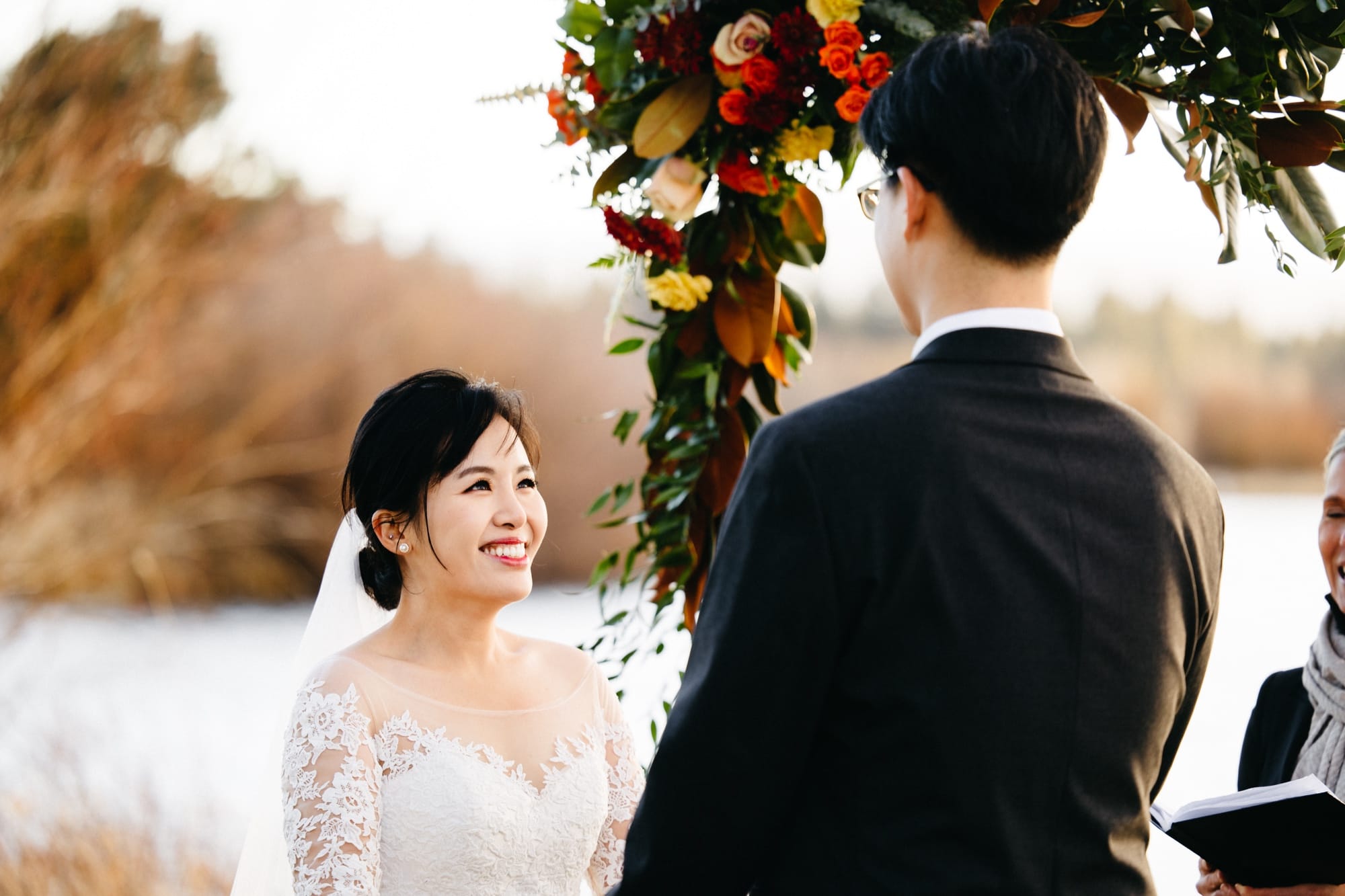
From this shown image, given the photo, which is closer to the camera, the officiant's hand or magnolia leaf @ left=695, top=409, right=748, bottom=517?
the officiant's hand

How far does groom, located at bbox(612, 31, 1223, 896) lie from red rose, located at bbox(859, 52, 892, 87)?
1.74 feet

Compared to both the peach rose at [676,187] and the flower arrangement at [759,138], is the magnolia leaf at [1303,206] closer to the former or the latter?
the flower arrangement at [759,138]

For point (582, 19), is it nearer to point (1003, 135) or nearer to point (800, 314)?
point (800, 314)

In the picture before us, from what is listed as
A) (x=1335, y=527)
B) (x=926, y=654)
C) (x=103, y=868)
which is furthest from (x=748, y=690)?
(x=103, y=868)

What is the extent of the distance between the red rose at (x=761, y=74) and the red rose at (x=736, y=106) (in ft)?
0.07

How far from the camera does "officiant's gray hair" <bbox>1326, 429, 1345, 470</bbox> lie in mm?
1783

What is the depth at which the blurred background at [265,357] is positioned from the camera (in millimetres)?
2885

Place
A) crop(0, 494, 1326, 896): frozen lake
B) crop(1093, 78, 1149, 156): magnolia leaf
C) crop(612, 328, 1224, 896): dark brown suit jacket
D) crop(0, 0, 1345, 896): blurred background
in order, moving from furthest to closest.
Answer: crop(0, 494, 1326, 896): frozen lake
crop(0, 0, 1345, 896): blurred background
crop(1093, 78, 1149, 156): magnolia leaf
crop(612, 328, 1224, 896): dark brown suit jacket

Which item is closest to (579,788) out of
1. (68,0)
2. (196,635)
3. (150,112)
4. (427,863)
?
(427,863)

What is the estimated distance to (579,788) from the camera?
1.68 metres

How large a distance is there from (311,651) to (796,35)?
1216mm

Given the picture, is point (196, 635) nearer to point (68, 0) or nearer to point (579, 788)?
point (68, 0)

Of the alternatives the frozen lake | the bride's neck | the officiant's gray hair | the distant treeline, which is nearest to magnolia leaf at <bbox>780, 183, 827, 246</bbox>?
the bride's neck

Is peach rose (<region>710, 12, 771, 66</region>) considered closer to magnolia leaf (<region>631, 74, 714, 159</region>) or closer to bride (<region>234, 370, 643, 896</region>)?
magnolia leaf (<region>631, 74, 714, 159</region>)
